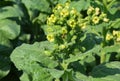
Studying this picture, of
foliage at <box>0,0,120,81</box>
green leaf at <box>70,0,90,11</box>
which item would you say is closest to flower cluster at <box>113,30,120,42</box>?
foliage at <box>0,0,120,81</box>

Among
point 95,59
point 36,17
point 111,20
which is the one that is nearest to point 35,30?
point 36,17

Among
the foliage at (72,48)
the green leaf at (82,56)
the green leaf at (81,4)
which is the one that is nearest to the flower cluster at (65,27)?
the foliage at (72,48)

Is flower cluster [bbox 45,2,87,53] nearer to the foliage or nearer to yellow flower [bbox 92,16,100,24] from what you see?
the foliage

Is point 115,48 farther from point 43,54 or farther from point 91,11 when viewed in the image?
point 43,54

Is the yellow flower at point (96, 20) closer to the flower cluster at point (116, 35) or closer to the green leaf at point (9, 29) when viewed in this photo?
the flower cluster at point (116, 35)

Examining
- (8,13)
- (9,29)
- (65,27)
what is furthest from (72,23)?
(8,13)

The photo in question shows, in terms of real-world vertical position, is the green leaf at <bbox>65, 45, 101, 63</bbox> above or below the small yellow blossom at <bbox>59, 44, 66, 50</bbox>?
below

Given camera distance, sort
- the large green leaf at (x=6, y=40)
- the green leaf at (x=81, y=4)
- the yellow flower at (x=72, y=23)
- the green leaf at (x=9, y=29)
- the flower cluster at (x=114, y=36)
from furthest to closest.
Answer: the green leaf at (x=9, y=29) → the large green leaf at (x=6, y=40) → the green leaf at (x=81, y=4) → the flower cluster at (x=114, y=36) → the yellow flower at (x=72, y=23)

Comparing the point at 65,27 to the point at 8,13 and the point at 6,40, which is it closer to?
the point at 6,40
